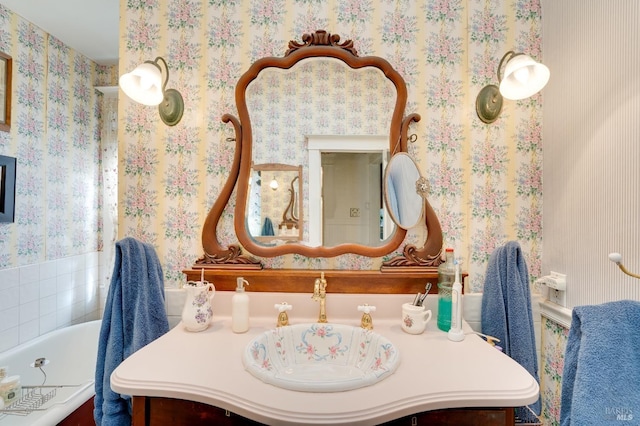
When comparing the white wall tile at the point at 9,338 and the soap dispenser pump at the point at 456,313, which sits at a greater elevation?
the soap dispenser pump at the point at 456,313

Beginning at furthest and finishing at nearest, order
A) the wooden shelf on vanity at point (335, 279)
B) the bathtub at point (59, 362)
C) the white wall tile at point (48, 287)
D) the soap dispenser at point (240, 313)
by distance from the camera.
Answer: the white wall tile at point (48, 287)
the bathtub at point (59, 362)
the wooden shelf on vanity at point (335, 279)
the soap dispenser at point (240, 313)

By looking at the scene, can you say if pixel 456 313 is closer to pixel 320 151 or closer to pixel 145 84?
pixel 320 151

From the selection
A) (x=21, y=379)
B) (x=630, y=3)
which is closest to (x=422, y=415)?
(x=630, y=3)

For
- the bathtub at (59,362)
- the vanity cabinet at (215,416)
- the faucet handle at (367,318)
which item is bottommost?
the bathtub at (59,362)

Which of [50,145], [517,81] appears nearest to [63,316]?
[50,145]

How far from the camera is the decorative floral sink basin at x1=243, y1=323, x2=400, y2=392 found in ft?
3.85

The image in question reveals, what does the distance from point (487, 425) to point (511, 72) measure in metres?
1.26

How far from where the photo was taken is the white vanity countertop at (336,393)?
808 millimetres

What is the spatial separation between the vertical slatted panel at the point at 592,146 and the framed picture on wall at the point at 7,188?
312 centimetres

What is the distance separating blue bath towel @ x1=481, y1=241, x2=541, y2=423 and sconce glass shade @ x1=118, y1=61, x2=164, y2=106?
5.48 feet

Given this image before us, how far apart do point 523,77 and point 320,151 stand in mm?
887

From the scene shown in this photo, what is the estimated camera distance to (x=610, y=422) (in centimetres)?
76

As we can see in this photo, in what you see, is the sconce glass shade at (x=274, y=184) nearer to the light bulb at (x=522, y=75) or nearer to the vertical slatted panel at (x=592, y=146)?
the light bulb at (x=522, y=75)

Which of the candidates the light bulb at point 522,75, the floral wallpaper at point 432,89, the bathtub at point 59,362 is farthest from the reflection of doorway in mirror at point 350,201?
the bathtub at point 59,362
